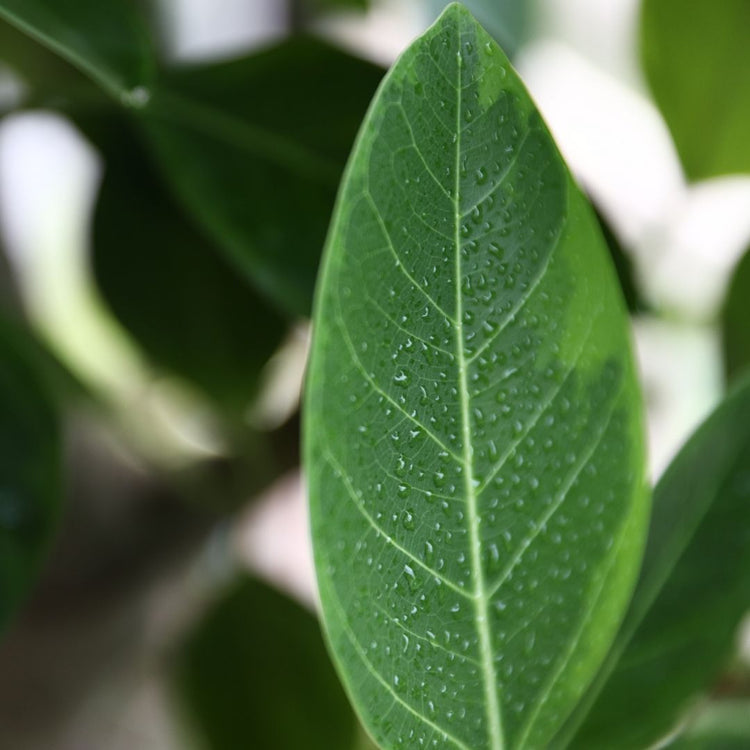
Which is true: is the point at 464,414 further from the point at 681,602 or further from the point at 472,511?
the point at 681,602

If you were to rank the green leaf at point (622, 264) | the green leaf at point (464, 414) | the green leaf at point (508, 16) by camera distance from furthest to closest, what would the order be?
the green leaf at point (508, 16), the green leaf at point (622, 264), the green leaf at point (464, 414)

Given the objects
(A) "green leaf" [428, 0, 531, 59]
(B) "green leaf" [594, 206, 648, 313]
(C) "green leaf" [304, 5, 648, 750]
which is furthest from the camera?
(A) "green leaf" [428, 0, 531, 59]

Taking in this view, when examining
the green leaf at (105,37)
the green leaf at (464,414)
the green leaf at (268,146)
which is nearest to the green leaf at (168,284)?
the green leaf at (268,146)

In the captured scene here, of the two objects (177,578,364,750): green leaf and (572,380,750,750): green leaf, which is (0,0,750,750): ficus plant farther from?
(177,578,364,750): green leaf

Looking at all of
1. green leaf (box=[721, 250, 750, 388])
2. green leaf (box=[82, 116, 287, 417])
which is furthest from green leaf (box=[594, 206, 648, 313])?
green leaf (box=[82, 116, 287, 417])

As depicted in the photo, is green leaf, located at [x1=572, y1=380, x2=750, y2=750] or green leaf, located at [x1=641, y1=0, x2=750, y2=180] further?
green leaf, located at [x1=641, y1=0, x2=750, y2=180]

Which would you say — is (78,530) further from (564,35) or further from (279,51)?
(564,35)

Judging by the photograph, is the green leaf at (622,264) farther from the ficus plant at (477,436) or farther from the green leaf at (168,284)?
the green leaf at (168,284)
